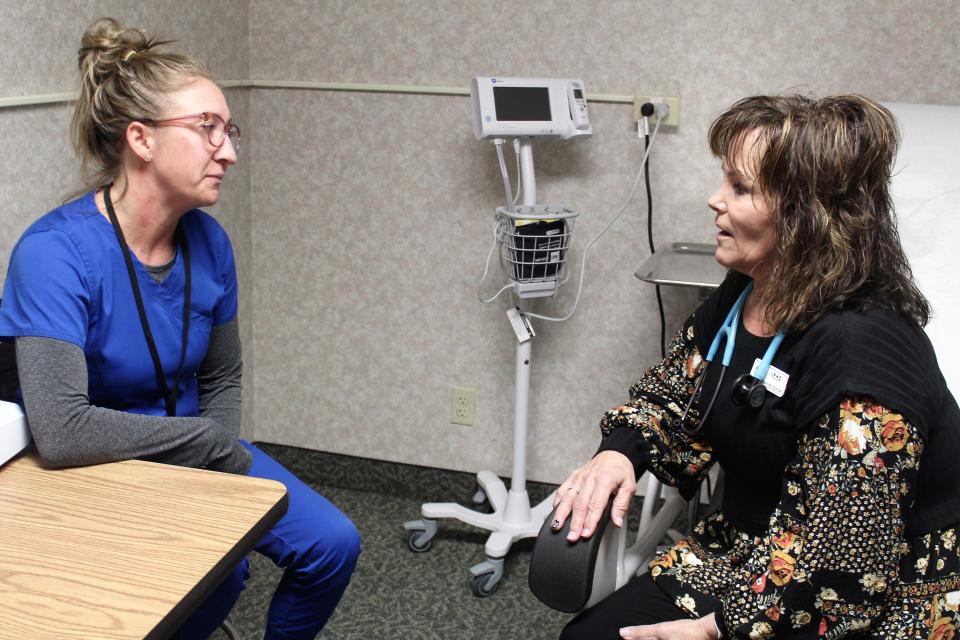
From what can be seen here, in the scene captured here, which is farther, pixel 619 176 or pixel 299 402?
pixel 299 402

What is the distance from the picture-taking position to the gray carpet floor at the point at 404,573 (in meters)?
2.10

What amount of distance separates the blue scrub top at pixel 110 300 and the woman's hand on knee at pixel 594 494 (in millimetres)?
668

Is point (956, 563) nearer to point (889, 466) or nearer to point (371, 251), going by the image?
point (889, 466)

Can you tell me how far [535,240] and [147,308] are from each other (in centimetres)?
90

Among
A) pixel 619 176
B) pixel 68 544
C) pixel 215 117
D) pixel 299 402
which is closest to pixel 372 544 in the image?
pixel 299 402

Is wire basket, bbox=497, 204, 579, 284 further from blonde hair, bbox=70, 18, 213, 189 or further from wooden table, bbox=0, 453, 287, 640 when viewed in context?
wooden table, bbox=0, 453, 287, 640

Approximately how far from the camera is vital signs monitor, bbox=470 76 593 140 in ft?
6.71

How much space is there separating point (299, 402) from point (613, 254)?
1.02 m

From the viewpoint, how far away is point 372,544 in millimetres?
2432

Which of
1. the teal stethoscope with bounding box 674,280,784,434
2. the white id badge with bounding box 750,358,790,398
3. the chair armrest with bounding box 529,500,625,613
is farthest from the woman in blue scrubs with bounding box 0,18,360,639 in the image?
the white id badge with bounding box 750,358,790,398

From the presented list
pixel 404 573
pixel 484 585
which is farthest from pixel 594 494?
pixel 404 573

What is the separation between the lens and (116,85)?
143 centimetres

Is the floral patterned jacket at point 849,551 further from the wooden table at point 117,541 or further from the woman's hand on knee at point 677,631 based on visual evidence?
the wooden table at point 117,541

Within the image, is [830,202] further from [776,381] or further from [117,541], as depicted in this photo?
[117,541]
